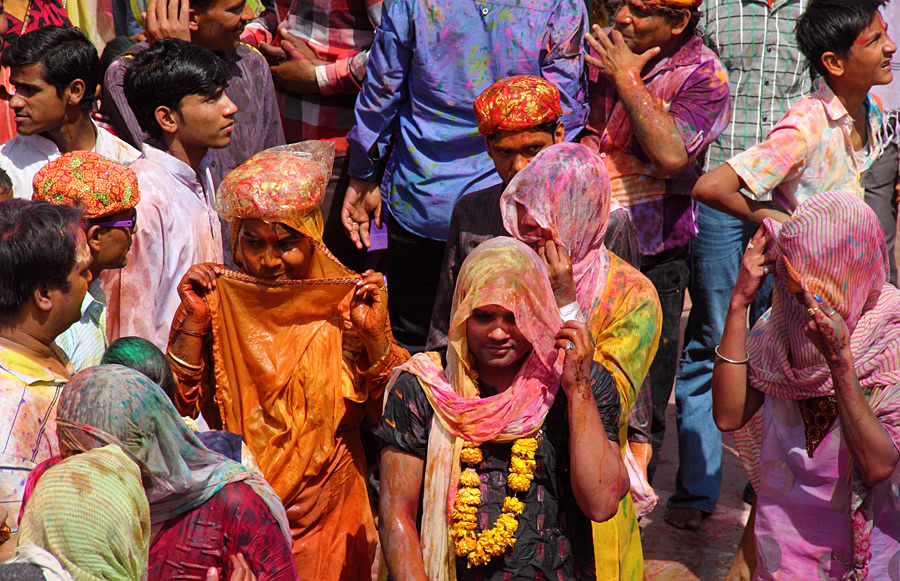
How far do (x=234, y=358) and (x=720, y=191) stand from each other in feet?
6.41

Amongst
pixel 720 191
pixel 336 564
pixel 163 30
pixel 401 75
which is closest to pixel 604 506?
pixel 336 564

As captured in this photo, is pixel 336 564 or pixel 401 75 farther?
pixel 401 75

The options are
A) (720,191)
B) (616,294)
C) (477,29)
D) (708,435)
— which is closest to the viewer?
(616,294)

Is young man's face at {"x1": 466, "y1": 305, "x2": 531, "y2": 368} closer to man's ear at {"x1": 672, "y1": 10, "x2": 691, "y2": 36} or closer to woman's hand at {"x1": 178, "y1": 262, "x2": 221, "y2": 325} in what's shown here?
woman's hand at {"x1": 178, "y1": 262, "x2": 221, "y2": 325}

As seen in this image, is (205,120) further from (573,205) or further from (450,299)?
(573,205)

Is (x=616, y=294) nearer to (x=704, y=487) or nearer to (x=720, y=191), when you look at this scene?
(x=720, y=191)

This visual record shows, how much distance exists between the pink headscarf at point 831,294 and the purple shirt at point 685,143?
4.32ft

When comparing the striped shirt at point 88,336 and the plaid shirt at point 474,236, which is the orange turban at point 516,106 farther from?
the striped shirt at point 88,336

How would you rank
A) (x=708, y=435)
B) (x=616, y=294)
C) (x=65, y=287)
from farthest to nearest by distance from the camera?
(x=708, y=435)
(x=616, y=294)
(x=65, y=287)

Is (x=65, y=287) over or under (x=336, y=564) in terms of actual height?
over

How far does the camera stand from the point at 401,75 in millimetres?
4750

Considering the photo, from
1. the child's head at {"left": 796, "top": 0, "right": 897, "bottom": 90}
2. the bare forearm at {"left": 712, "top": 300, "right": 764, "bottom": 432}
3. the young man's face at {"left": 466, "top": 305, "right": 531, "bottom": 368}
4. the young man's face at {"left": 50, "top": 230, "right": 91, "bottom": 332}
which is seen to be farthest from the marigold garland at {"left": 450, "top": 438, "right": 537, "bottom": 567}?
the child's head at {"left": 796, "top": 0, "right": 897, "bottom": 90}

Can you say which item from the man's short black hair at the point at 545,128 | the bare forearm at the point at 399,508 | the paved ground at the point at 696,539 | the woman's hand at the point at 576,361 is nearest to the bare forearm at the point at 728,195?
the man's short black hair at the point at 545,128

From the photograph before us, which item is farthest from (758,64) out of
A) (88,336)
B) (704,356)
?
(88,336)
